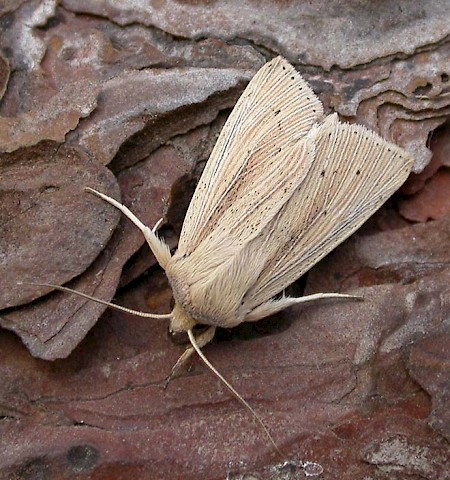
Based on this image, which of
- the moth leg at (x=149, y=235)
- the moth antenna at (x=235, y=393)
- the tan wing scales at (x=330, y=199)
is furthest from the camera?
the tan wing scales at (x=330, y=199)

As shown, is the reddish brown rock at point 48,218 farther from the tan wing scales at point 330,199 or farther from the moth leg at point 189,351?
the tan wing scales at point 330,199


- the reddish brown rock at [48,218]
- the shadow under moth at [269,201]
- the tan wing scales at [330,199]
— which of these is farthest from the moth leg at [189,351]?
the reddish brown rock at [48,218]

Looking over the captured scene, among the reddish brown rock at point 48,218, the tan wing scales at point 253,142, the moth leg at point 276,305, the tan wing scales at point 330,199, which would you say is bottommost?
the moth leg at point 276,305

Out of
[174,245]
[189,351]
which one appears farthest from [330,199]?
[189,351]

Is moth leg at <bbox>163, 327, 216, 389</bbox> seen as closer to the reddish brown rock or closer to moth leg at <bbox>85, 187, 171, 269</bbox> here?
moth leg at <bbox>85, 187, 171, 269</bbox>

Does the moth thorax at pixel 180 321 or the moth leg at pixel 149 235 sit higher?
the moth leg at pixel 149 235

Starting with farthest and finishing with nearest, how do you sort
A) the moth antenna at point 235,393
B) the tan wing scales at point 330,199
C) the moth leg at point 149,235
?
the tan wing scales at point 330,199 < the moth leg at point 149,235 < the moth antenna at point 235,393

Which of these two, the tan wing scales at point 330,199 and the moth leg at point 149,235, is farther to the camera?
the tan wing scales at point 330,199

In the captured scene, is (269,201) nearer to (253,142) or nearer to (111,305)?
(253,142)
